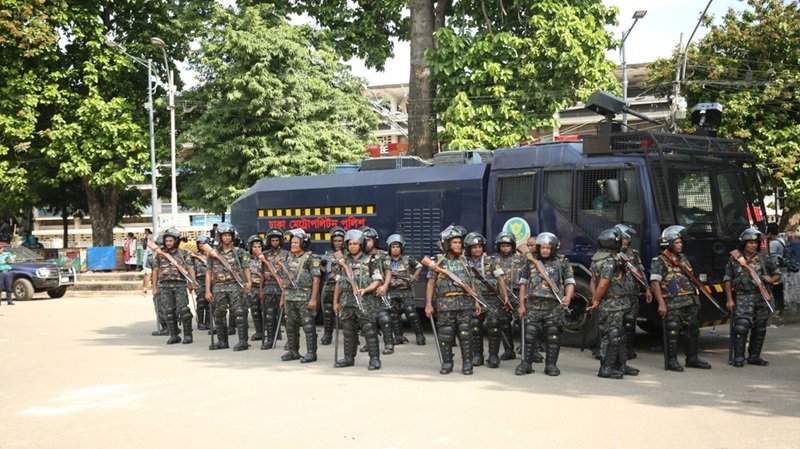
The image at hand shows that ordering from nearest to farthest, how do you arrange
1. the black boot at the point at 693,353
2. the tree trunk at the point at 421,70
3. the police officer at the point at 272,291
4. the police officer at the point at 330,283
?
the black boot at the point at 693,353 < the police officer at the point at 330,283 < the police officer at the point at 272,291 < the tree trunk at the point at 421,70

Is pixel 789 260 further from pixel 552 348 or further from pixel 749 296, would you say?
pixel 552 348

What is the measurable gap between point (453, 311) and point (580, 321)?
8.68ft

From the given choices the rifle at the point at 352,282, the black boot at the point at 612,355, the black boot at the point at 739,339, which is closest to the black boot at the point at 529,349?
the black boot at the point at 612,355

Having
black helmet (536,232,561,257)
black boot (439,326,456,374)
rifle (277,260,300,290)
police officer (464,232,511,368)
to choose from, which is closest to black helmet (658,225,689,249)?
black helmet (536,232,561,257)

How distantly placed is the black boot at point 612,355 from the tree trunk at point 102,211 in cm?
2615

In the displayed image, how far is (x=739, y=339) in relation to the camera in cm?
1046

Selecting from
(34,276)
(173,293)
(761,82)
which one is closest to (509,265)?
(173,293)

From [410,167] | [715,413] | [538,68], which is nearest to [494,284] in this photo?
[715,413]

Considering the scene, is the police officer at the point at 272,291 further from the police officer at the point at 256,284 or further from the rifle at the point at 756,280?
the rifle at the point at 756,280

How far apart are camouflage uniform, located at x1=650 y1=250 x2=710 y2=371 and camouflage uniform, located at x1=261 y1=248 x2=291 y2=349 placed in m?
5.56

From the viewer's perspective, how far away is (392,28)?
1014 inches

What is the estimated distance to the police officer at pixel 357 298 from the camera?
35.1 ft

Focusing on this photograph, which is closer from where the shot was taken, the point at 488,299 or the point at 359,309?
the point at 359,309

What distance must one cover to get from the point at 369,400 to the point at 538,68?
48.4ft
